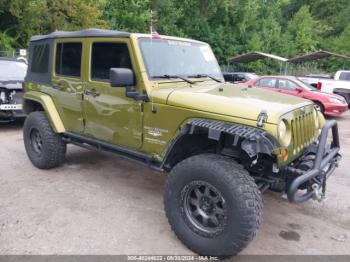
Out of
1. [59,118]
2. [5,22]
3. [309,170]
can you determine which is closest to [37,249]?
[59,118]

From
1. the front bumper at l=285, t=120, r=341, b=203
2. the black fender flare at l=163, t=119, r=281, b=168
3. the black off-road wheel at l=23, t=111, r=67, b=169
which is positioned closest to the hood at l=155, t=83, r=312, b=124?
the black fender flare at l=163, t=119, r=281, b=168

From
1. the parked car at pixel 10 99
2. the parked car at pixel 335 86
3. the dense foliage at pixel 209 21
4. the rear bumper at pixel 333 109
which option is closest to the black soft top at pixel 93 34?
the parked car at pixel 10 99

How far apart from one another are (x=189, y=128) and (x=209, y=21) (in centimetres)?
3279

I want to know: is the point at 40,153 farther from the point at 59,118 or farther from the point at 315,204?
the point at 315,204

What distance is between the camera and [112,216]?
4.16m

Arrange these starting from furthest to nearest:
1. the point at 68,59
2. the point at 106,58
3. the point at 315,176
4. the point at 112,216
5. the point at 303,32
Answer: the point at 303,32 < the point at 68,59 < the point at 106,58 < the point at 112,216 < the point at 315,176

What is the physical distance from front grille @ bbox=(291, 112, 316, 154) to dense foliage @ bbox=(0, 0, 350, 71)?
2030 centimetres

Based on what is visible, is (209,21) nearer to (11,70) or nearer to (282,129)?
(11,70)

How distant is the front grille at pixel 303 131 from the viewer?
11.3 ft

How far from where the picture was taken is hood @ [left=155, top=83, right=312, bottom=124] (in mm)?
3316

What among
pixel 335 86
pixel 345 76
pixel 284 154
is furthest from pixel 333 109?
pixel 284 154

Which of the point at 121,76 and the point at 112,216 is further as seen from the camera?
the point at 112,216

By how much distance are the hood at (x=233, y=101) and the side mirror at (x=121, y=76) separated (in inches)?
14.1

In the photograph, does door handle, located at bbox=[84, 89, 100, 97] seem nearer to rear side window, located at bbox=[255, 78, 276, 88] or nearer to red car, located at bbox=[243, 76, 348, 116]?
red car, located at bbox=[243, 76, 348, 116]
